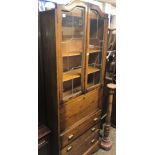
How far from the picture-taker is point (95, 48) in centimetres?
179

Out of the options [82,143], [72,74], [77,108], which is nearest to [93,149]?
[82,143]

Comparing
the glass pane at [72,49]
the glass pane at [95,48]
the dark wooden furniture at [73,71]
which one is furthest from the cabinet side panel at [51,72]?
the glass pane at [95,48]

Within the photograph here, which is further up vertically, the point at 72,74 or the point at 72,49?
the point at 72,49

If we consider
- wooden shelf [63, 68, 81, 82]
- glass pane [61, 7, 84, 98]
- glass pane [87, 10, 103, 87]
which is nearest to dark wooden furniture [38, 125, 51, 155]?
glass pane [61, 7, 84, 98]

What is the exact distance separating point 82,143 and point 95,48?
1.09 metres

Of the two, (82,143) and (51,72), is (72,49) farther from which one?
(82,143)

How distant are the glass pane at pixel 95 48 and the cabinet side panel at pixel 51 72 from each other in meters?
0.47

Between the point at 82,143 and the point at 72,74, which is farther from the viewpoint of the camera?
the point at 82,143

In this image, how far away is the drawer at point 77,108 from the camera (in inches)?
59.3

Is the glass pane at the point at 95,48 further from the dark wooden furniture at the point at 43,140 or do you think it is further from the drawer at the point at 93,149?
the drawer at the point at 93,149

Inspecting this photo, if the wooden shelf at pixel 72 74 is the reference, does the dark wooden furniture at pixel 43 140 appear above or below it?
below

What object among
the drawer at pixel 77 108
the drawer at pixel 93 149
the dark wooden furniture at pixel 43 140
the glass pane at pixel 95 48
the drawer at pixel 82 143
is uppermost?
the glass pane at pixel 95 48

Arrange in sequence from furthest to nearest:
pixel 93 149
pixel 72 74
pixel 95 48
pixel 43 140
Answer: pixel 93 149 → pixel 95 48 → pixel 72 74 → pixel 43 140
